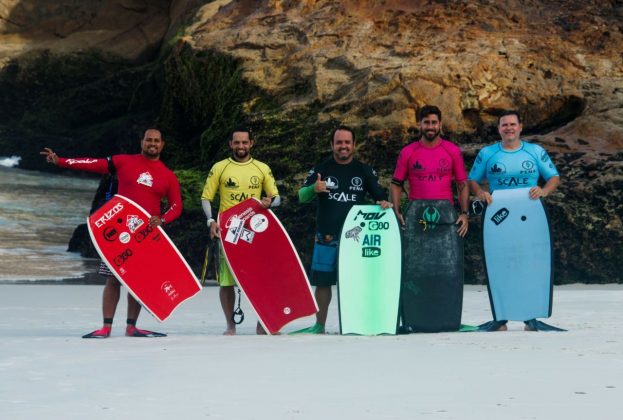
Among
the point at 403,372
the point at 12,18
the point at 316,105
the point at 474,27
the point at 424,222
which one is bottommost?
the point at 403,372

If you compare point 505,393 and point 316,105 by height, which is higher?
point 316,105

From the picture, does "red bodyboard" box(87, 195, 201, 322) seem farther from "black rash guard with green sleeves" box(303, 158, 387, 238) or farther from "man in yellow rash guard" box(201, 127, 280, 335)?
"black rash guard with green sleeves" box(303, 158, 387, 238)

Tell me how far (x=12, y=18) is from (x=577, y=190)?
2017 centimetres

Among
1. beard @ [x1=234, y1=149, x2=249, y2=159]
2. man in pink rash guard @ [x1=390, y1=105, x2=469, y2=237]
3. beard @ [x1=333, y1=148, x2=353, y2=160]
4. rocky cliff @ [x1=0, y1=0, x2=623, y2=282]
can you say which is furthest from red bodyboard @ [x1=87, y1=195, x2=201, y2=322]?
rocky cliff @ [x1=0, y1=0, x2=623, y2=282]

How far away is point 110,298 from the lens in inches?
294

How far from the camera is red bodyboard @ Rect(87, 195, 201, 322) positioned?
756 centimetres

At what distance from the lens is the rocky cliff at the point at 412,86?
36.8 ft

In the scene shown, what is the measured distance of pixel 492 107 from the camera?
1255 centimetres

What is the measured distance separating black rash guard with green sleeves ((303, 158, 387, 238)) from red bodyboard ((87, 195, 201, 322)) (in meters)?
0.88

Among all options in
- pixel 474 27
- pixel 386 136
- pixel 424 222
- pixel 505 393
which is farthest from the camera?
pixel 474 27

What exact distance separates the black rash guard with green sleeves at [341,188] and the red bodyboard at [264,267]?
0.33 m

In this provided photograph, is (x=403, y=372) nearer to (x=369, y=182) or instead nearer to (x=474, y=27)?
(x=369, y=182)

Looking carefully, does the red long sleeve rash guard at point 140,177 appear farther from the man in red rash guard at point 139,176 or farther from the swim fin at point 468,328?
the swim fin at point 468,328

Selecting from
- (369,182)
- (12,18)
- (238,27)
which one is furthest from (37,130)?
(369,182)
